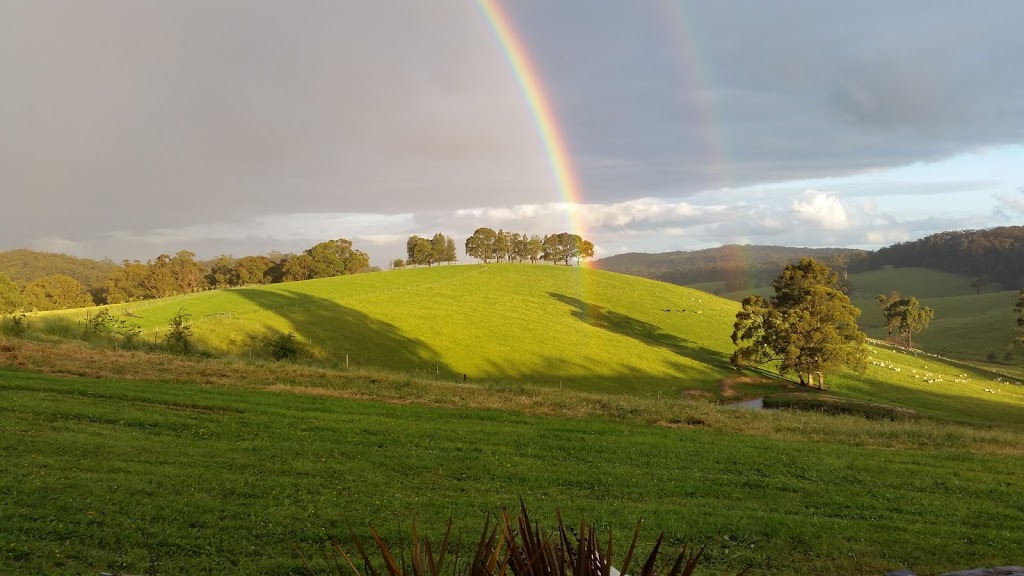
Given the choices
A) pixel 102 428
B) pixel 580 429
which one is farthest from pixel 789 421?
pixel 102 428

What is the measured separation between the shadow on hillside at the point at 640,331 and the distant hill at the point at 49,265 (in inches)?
5539

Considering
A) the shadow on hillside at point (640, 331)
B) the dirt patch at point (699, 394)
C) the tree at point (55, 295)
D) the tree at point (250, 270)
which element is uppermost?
the tree at point (250, 270)

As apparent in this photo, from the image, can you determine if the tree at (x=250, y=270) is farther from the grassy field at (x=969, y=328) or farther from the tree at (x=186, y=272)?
the grassy field at (x=969, y=328)

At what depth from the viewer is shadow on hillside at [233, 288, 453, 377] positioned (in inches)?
2319

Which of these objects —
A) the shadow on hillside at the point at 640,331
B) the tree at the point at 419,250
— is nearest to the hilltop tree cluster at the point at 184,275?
the tree at the point at 419,250

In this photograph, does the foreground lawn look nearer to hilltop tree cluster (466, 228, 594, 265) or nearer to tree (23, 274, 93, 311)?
tree (23, 274, 93, 311)

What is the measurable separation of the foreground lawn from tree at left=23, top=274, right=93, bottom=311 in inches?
3512

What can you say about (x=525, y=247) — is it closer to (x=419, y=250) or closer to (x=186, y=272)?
(x=419, y=250)

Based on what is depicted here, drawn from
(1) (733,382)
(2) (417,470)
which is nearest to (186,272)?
(1) (733,382)

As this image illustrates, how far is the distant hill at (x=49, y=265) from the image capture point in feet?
557

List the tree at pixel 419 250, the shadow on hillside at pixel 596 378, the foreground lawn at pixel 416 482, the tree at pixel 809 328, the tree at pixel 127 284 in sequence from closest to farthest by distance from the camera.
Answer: the foreground lawn at pixel 416 482, the shadow on hillside at pixel 596 378, the tree at pixel 809 328, the tree at pixel 127 284, the tree at pixel 419 250

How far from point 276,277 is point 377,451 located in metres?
131

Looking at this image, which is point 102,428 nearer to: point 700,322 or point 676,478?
point 676,478

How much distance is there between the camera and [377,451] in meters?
17.6
